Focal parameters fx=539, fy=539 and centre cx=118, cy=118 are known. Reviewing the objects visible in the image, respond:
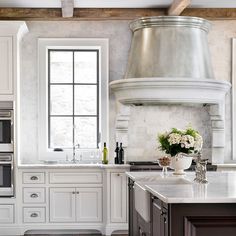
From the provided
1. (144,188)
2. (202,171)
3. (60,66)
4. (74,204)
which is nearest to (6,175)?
(74,204)

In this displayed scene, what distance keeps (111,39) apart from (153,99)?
1.25 m

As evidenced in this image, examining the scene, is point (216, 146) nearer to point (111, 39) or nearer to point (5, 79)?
point (111, 39)

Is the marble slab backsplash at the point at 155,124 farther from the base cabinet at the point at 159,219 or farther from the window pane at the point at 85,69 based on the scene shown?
the base cabinet at the point at 159,219

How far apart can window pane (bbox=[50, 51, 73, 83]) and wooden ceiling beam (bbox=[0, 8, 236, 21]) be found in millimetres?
549

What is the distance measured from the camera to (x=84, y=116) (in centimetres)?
755

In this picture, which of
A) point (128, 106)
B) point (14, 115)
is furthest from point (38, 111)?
point (128, 106)

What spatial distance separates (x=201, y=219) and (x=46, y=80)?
445cm

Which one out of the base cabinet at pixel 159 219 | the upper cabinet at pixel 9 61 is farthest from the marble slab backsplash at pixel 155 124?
the base cabinet at pixel 159 219

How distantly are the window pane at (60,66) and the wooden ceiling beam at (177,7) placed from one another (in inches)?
61.0

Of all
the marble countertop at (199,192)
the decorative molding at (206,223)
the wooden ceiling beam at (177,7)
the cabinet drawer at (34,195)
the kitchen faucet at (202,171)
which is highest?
the wooden ceiling beam at (177,7)

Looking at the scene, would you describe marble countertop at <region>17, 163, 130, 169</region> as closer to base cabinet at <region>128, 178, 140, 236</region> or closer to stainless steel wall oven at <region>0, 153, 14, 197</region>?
stainless steel wall oven at <region>0, 153, 14, 197</region>

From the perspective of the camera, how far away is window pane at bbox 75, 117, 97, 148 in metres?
7.55

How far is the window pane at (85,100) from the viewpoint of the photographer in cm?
755

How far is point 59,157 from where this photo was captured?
24.2 ft
